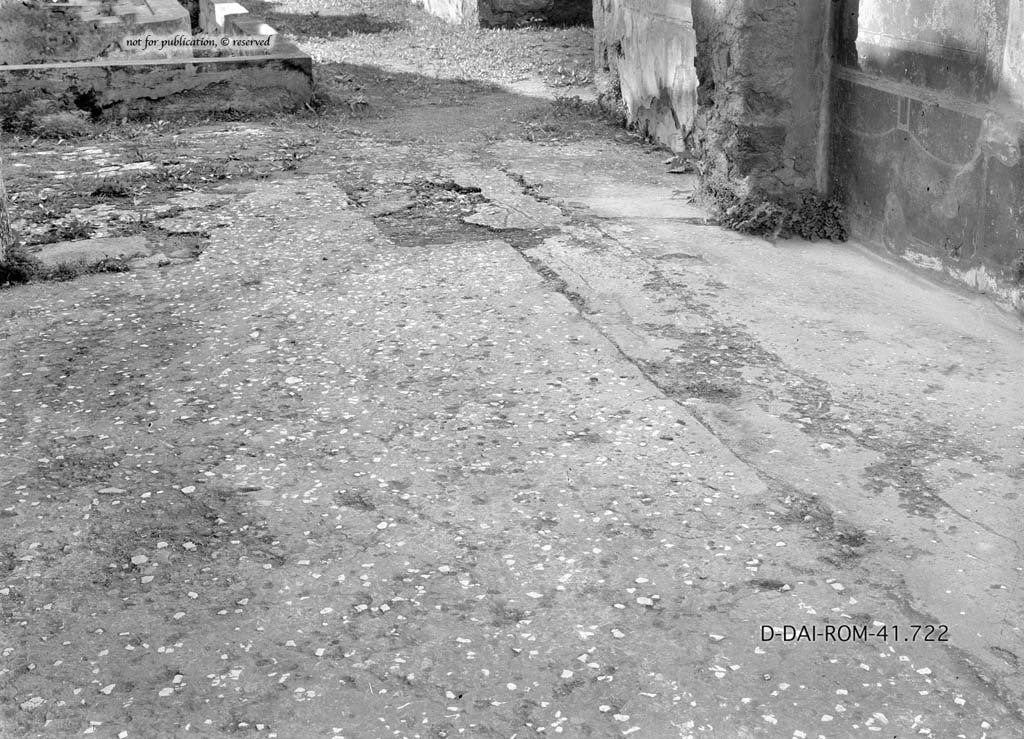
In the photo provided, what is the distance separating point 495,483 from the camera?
336 cm

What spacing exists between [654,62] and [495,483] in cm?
510

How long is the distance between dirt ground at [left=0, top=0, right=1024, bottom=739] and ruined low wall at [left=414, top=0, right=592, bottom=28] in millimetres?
6906

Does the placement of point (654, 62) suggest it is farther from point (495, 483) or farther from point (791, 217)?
point (495, 483)

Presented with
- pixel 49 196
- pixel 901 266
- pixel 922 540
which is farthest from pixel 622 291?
pixel 49 196

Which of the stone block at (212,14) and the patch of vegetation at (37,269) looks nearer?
the patch of vegetation at (37,269)

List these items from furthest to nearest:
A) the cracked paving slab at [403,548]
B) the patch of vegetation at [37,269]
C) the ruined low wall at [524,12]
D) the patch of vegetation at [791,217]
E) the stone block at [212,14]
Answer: the ruined low wall at [524,12] → the stone block at [212,14] → the patch of vegetation at [791,217] → the patch of vegetation at [37,269] → the cracked paving slab at [403,548]

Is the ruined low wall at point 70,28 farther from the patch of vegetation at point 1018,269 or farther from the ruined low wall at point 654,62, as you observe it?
the patch of vegetation at point 1018,269

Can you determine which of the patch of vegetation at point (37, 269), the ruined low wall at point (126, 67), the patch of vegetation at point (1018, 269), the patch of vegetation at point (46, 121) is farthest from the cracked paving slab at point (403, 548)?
the ruined low wall at point (126, 67)

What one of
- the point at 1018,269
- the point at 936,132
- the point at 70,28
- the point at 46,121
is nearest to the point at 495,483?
the point at 1018,269

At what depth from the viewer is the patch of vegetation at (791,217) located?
5.53 metres

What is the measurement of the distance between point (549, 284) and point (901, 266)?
1.56 m

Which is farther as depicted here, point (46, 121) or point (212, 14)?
point (212, 14)

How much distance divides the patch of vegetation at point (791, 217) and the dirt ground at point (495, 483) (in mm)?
152

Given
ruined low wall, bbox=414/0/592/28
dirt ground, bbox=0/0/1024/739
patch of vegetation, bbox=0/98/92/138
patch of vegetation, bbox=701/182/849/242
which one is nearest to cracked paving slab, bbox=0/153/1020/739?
dirt ground, bbox=0/0/1024/739
